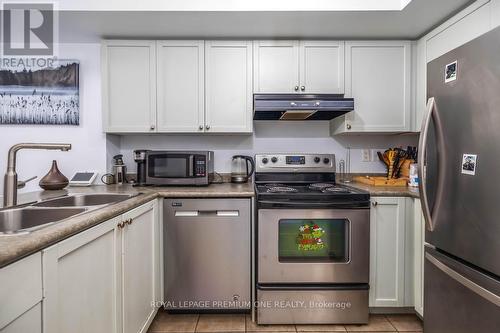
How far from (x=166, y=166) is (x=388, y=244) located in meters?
1.69

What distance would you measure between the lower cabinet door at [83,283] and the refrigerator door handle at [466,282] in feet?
4.77

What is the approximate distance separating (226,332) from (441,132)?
5.46ft

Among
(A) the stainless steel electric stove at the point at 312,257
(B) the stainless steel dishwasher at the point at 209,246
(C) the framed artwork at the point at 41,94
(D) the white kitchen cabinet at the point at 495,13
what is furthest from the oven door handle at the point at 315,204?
(C) the framed artwork at the point at 41,94

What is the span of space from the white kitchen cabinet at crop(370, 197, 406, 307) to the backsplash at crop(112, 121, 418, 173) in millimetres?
695

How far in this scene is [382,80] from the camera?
2.21 m

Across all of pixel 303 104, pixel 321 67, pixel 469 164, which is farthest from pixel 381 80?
pixel 469 164

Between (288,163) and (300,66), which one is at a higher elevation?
(300,66)

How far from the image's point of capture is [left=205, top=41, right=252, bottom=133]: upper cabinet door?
2201 mm

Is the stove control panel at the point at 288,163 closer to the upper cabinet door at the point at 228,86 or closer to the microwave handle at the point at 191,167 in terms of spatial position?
the upper cabinet door at the point at 228,86

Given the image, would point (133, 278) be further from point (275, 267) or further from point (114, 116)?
point (114, 116)

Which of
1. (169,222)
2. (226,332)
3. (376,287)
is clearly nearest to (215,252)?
(169,222)

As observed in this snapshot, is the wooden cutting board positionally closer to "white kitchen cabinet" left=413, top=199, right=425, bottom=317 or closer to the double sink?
"white kitchen cabinet" left=413, top=199, right=425, bottom=317

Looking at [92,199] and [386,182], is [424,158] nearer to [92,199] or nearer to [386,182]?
[386,182]

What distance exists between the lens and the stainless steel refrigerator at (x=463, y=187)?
1.00 metres
